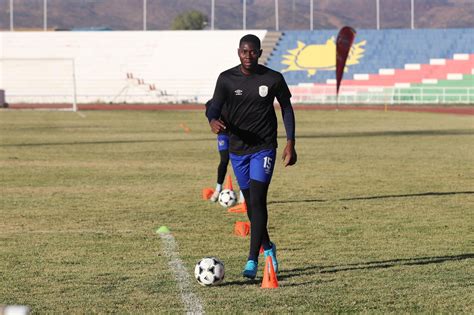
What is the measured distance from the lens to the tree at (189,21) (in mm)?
175750

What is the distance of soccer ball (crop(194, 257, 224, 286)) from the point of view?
9.41 m

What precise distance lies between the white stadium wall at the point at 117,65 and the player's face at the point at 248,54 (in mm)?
67985

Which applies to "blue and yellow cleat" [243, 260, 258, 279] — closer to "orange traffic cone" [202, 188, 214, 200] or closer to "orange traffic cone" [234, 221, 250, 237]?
"orange traffic cone" [234, 221, 250, 237]

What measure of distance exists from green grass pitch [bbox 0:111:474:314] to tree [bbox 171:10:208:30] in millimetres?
145914

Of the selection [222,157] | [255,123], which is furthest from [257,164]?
[222,157]

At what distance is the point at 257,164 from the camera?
10.0m

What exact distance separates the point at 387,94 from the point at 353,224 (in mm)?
58568

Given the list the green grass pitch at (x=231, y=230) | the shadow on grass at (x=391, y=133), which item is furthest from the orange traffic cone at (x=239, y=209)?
the shadow on grass at (x=391, y=133)

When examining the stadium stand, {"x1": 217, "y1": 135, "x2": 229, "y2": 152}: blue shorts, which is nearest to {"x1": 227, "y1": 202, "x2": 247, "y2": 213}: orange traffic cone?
{"x1": 217, "y1": 135, "x2": 229, "y2": 152}: blue shorts

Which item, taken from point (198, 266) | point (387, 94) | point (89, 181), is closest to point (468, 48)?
point (387, 94)

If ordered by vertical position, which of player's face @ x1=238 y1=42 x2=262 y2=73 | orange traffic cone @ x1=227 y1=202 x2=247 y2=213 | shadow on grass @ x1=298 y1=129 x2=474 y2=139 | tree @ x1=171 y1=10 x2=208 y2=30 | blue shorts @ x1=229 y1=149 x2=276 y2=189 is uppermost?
tree @ x1=171 y1=10 x2=208 y2=30

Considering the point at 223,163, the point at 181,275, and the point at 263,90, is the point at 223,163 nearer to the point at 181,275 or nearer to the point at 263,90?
the point at 181,275

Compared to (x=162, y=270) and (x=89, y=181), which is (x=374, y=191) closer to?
(x=89, y=181)

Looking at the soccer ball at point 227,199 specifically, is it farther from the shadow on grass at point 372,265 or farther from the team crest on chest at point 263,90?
the team crest on chest at point 263,90
